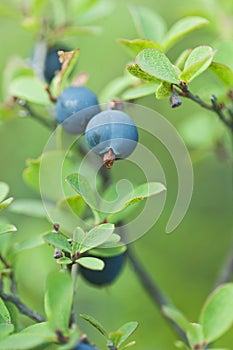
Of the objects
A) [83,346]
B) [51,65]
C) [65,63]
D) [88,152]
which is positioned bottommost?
[83,346]

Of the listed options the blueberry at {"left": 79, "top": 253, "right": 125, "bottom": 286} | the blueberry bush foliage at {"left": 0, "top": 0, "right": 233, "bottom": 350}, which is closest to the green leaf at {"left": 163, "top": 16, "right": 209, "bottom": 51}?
the blueberry bush foliage at {"left": 0, "top": 0, "right": 233, "bottom": 350}

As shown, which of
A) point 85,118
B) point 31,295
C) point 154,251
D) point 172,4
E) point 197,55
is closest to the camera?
point 197,55

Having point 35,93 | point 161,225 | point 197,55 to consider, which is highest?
point 197,55

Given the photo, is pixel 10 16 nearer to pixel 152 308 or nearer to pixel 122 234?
pixel 122 234

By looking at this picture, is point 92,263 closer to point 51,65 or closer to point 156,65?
point 156,65

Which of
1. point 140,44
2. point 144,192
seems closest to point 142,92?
point 140,44

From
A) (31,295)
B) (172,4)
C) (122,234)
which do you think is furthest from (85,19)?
(172,4)

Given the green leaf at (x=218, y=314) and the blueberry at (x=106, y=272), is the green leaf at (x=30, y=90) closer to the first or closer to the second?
the blueberry at (x=106, y=272)

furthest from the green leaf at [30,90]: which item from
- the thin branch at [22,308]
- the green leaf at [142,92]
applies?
the thin branch at [22,308]
